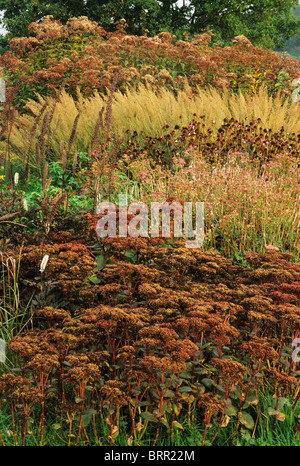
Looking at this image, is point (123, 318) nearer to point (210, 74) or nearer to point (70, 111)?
point (70, 111)

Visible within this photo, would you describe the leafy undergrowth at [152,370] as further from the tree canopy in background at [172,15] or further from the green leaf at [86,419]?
the tree canopy in background at [172,15]

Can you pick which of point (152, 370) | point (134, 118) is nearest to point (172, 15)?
point (134, 118)

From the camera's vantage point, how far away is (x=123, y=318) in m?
2.15

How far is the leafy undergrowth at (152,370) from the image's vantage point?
2014mm

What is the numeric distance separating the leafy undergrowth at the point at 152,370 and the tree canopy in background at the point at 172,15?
57.8 ft

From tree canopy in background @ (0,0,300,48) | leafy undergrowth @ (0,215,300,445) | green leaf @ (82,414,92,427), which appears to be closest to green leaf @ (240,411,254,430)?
leafy undergrowth @ (0,215,300,445)

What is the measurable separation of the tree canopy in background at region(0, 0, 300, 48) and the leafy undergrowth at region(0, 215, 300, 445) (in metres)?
17.6

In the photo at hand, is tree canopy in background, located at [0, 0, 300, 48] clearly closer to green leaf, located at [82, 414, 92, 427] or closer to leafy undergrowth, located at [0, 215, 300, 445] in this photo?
leafy undergrowth, located at [0, 215, 300, 445]

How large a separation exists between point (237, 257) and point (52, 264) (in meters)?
1.91

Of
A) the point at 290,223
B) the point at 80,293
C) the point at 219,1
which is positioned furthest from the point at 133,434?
the point at 219,1

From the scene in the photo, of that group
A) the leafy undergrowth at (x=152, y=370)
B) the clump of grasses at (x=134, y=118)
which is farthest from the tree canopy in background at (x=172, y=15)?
the leafy undergrowth at (x=152, y=370)

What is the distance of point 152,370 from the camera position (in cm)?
207

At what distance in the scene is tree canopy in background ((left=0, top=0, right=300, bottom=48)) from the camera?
63.2ft

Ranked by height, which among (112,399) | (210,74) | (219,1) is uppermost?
(219,1)
